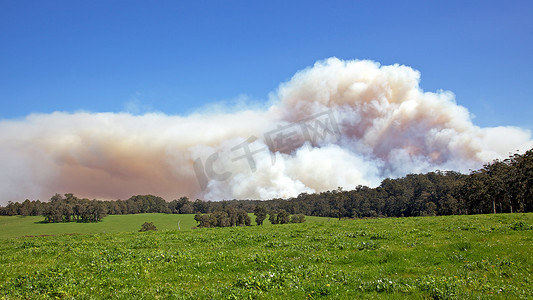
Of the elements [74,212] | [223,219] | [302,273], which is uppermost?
[302,273]

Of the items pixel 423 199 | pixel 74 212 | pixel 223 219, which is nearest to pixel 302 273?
pixel 223 219

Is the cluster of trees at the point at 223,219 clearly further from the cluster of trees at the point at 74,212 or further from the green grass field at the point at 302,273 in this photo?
the green grass field at the point at 302,273

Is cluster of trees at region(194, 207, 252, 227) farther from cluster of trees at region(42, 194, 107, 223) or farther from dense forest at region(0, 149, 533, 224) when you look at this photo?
cluster of trees at region(42, 194, 107, 223)

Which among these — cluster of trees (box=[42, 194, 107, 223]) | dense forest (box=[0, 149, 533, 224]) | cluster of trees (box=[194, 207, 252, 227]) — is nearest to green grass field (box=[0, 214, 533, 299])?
dense forest (box=[0, 149, 533, 224])

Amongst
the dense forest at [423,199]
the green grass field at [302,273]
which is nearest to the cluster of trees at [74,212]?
the dense forest at [423,199]

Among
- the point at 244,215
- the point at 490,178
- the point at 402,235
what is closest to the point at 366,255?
the point at 402,235

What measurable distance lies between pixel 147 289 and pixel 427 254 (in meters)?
13.7

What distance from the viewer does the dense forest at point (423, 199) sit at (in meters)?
101

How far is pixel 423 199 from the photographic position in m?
158

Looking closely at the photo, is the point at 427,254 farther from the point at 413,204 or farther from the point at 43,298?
the point at 413,204

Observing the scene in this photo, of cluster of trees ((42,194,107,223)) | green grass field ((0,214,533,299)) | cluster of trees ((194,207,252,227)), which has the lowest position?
cluster of trees ((194,207,252,227))

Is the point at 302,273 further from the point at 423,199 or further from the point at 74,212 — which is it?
the point at 74,212

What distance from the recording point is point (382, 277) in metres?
12.3

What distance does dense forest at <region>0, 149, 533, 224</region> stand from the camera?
331ft
